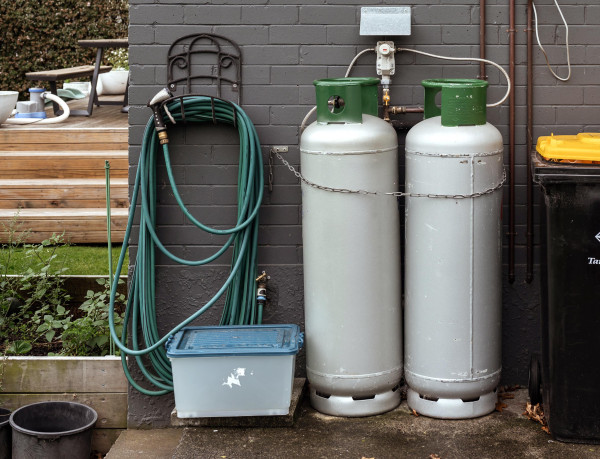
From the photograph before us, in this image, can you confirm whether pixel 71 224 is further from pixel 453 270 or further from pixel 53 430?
pixel 453 270

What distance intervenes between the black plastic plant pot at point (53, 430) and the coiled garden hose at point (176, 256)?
16.1 inches

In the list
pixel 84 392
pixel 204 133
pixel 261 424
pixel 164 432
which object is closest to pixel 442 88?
A: pixel 204 133

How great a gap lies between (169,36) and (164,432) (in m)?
1.89

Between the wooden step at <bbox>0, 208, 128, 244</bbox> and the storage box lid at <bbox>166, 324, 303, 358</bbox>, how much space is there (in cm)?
346

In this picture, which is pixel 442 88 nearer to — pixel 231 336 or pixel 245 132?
pixel 245 132

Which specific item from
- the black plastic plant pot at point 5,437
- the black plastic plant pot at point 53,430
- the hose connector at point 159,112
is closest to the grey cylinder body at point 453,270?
the hose connector at point 159,112

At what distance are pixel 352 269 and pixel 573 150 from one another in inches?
41.4

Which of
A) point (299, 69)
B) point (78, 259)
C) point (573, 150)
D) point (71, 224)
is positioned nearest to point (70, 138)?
point (71, 224)

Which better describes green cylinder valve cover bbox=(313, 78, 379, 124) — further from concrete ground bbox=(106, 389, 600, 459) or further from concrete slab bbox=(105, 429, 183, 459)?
concrete slab bbox=(105, 429, 183, 459)

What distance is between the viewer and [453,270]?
4.04 metres

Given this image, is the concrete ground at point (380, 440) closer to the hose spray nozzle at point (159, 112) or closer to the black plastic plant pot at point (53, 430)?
the black plastic plant pot at point (53, 430)

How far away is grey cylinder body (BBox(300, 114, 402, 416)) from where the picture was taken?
402 cm

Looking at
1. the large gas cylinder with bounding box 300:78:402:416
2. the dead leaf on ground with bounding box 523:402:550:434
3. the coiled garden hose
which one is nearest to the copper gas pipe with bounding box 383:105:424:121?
the large gas cylinder with bounding box 300:78:402:416

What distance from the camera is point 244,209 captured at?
170 inches
